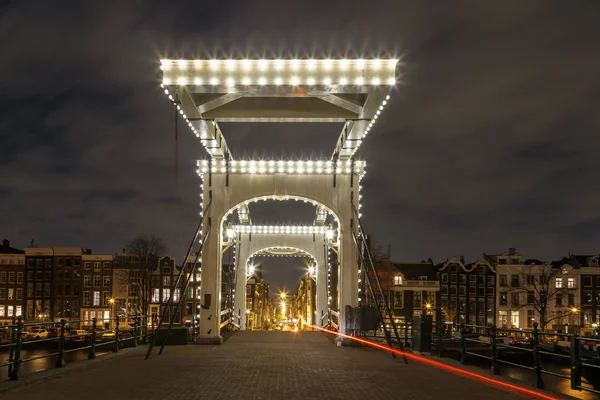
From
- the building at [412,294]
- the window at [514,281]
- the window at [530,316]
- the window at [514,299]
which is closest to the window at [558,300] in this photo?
the window at [530,316]

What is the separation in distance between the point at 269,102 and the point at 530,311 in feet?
183

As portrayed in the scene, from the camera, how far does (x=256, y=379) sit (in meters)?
10.4

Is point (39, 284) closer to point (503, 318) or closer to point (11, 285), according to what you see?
point (11, 285)

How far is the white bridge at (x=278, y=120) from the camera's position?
46.0ft

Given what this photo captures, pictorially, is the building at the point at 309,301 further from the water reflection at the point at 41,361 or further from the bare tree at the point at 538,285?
the bare tree at the point at 538,285

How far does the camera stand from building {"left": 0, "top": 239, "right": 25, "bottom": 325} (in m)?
67.6

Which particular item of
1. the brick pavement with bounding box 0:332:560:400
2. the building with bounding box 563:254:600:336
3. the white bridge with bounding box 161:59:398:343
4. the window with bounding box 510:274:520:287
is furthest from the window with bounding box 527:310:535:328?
the brick pavement with bounding box 0:332:560:400

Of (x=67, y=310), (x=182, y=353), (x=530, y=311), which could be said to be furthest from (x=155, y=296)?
(x=182, y=353)

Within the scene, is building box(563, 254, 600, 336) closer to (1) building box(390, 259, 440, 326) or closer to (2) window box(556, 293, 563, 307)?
(2) window box(556, 293, 563, 307)

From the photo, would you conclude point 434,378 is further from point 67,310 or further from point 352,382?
point 67,310

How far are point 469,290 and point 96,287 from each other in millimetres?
39089

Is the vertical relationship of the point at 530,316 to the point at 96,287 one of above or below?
below

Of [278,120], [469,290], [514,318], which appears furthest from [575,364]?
[514,318]

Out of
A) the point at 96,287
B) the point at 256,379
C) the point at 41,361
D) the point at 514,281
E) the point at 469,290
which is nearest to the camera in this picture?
the point at 256,379
